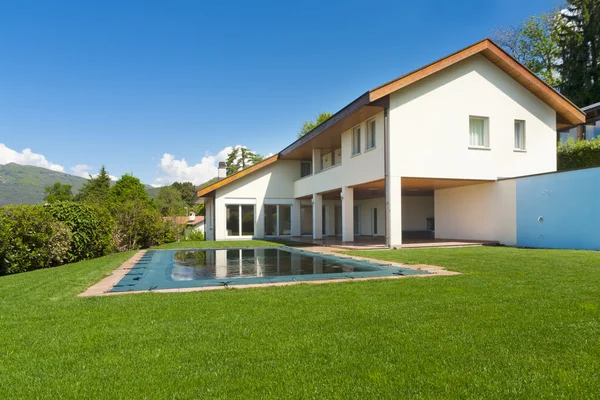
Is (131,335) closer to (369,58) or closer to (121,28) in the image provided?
(121,28)

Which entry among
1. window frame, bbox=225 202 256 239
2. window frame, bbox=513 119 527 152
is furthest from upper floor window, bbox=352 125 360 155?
window frame, bbox=225 202 256 239

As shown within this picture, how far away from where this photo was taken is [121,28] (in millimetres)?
17203

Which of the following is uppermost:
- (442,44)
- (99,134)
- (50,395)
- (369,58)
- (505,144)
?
(442,44)

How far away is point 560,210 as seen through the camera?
14.9m

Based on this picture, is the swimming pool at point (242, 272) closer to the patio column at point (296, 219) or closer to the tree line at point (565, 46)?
the patio column at point (296, 219)

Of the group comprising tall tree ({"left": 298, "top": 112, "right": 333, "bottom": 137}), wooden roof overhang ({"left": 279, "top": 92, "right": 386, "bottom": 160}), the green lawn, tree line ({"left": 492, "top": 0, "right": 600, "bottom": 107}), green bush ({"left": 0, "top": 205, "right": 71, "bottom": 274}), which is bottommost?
the green lawn

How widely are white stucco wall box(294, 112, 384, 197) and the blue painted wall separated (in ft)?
19.7

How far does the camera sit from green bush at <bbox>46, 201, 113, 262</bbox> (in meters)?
12.9

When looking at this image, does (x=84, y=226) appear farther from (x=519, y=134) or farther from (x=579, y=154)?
(x=579, y=154)

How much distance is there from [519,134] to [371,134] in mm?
6971

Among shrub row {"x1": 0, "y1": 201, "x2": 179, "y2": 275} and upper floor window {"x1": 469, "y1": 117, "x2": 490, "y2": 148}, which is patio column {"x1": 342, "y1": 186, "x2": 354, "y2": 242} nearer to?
upper floor window {"x1": 469, "y1": 117, "x2": 490, "y2": 148}

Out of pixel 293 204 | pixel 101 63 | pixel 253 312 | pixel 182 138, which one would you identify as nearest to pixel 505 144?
pixel 293 204

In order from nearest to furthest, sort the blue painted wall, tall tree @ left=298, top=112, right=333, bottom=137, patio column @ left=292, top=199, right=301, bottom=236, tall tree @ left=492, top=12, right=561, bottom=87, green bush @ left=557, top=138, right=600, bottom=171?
the blue painted wall
green bush @ left=557, top=138, right=600, bottom=171
patio column @ left=292, top=199, right=301, bottom=236
tall tree @ left=492, top=12, right=561, bottom=87
tall tree @ left=298, top=112, right=333, bottom=137

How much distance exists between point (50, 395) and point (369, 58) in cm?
2662
